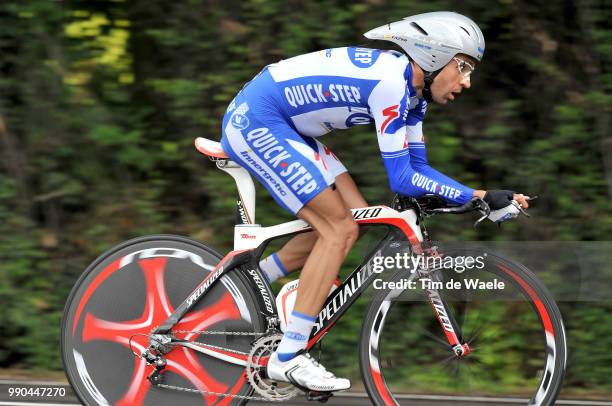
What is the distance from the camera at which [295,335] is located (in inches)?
191

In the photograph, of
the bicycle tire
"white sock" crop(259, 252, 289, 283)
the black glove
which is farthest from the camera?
"white sock" crop(259, 252, 289, 283)

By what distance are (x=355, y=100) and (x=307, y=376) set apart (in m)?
1.32

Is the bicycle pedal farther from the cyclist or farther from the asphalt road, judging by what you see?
the asphalt road

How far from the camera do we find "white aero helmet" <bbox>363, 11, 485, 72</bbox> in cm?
474

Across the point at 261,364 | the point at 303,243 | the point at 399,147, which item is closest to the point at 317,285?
the point at 303,243

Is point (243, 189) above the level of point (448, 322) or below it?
above

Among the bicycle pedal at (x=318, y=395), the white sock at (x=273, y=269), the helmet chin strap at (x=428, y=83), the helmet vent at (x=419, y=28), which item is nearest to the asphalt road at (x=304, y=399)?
the bicycle pedal at (x=318, y=395)

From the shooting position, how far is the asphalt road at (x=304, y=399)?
207 inches

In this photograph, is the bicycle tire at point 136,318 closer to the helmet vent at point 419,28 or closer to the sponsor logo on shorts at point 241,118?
the sponsor logo on shorts at point 241,118

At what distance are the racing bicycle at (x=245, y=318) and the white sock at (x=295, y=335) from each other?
0.36 feet

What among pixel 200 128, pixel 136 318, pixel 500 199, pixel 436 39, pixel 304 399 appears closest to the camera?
pixel 500 199

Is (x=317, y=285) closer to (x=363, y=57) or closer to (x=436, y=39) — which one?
(x=363, y=57)

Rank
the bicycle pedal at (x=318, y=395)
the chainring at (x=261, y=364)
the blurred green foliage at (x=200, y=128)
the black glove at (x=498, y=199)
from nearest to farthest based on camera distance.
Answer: the black glove at (x=498, y=199), the bicycle pedal at (x=318, y=395), the chainring at (x=261, y=364), the blurred green foliage at (x=200, y=128)

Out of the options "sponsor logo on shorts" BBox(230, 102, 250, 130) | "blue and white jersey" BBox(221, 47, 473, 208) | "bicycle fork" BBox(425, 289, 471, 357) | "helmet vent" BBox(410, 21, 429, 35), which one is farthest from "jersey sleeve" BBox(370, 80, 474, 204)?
"sponsor logo on shorts" BBox(230, 102, 250, 130)
